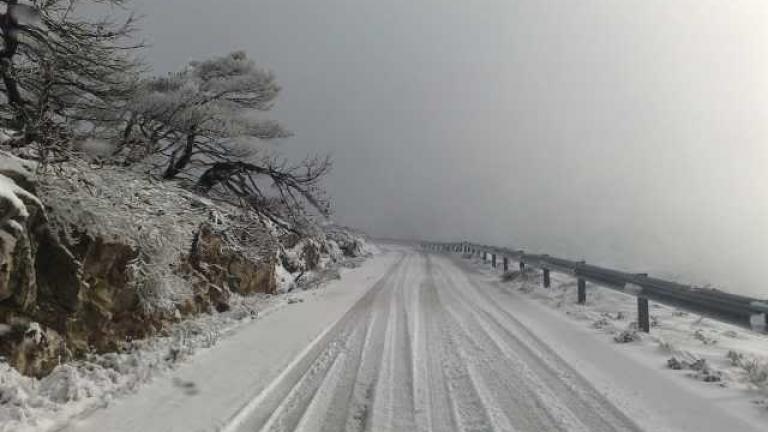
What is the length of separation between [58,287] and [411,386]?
438cm

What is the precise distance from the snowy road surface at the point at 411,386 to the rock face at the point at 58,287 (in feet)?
3.72

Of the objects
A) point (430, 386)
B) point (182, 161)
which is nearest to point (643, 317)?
point (430, 386)

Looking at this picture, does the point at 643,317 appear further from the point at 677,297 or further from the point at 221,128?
the point at 221,128

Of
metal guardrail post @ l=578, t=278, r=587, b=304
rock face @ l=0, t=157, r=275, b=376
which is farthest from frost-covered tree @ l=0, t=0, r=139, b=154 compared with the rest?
metal guardrail post @ l=578, t=278, r=587, b=304

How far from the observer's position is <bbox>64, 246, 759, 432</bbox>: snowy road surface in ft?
17.9

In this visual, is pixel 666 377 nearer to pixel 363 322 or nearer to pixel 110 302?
pixel 363 322

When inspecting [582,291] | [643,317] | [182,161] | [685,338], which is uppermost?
[182,161]

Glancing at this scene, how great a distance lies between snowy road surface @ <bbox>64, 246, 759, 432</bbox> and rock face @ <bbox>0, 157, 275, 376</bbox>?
1.13m

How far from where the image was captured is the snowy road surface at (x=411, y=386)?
17.9 feet

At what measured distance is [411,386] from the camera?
6.59 m

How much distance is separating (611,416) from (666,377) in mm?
1973

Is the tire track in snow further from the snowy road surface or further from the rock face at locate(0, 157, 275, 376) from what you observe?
the rock face at locate(0, 157, 275, 376)

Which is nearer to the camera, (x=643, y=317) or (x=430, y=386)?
(x=430, y=386)

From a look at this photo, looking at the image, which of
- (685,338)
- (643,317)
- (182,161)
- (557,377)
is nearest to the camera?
(557,377)
